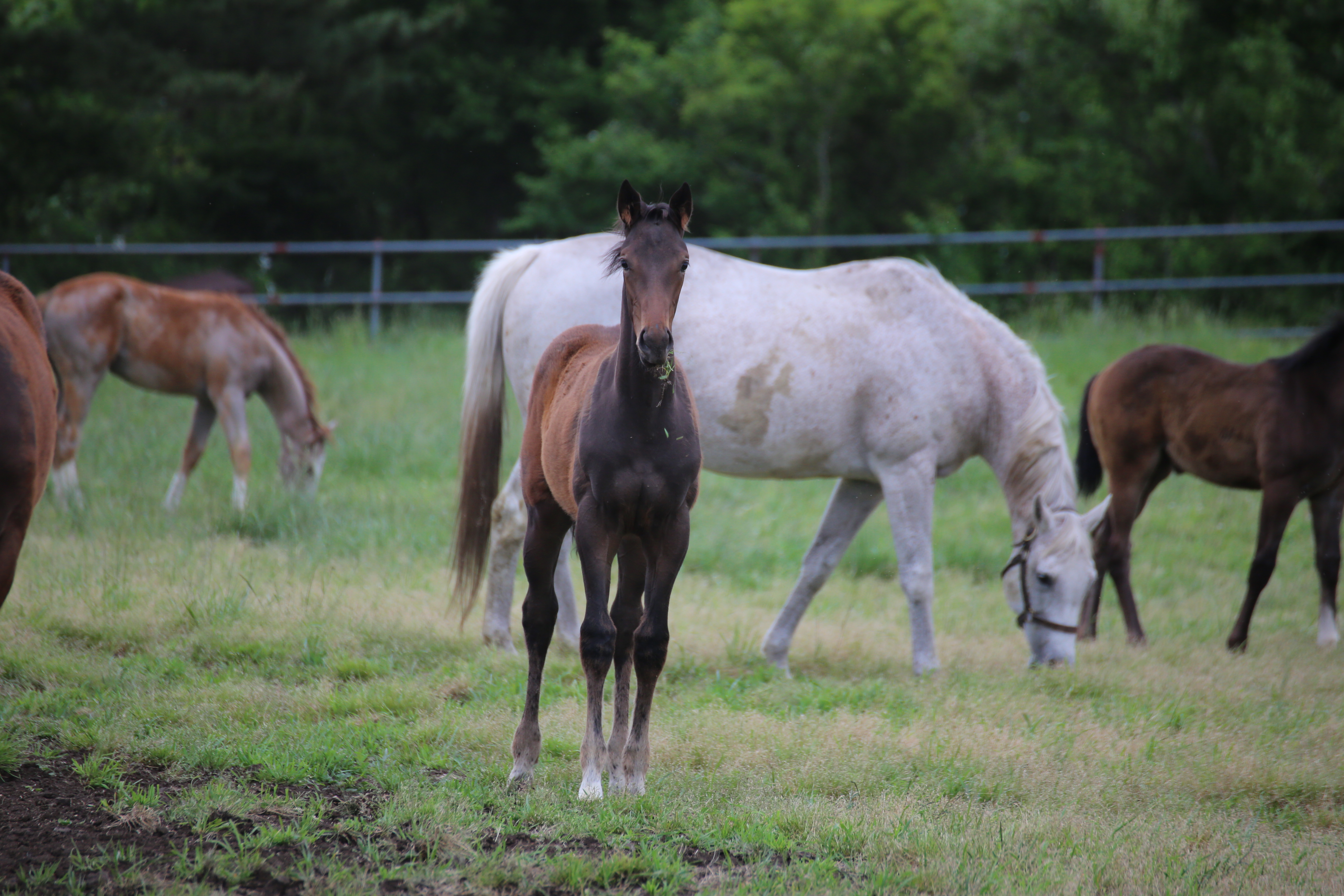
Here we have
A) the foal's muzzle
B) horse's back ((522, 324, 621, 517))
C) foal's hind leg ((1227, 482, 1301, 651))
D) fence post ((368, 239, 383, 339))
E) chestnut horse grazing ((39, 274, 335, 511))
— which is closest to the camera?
the foal's muzzle

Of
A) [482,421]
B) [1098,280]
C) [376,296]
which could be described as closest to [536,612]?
[482,421]

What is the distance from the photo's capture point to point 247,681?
4.68 meters

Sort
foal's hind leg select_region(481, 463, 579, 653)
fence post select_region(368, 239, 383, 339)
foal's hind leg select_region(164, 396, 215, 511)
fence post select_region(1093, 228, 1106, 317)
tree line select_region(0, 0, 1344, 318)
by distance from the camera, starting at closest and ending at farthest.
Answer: foal's hind leg select_region(481, 463, 579, 653) < foal's hind leg select_region(164, 396, 215, 511) < fence post select_region(1093, 228, 1106, 317) < fence post select_region(368, 239, 383, 339) < tree line select_region(0, 0, 1344, 318)

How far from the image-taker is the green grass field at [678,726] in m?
3.08

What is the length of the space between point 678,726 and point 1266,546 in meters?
4.20

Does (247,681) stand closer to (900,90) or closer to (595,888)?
(595,888)

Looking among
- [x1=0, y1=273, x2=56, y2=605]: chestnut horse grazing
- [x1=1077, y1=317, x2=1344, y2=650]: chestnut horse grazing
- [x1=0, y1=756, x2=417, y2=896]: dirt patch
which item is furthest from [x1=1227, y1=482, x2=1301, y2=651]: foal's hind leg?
[x1=0, y1=273, x2=56, y2=605]: chestnut horse grazing

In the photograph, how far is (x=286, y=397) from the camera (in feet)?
29.9

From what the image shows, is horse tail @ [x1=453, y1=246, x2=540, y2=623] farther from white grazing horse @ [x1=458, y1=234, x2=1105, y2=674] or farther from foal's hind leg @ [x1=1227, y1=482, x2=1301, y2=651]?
foal's hind leg @ [x1=1227, y1=482, x2=1301, y2=651]

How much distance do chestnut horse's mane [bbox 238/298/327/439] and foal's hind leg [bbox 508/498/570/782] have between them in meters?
5.92

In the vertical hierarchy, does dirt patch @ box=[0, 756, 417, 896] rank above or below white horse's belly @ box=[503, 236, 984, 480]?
below

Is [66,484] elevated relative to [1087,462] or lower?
lower

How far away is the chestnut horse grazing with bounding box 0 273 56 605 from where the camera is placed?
3426 millimetres

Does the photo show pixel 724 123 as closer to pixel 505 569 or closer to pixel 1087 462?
pixel 1087 462
